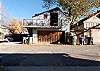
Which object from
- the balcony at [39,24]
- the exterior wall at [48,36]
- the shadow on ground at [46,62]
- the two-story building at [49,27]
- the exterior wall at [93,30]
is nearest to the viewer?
the shadow on ground at [46,62]

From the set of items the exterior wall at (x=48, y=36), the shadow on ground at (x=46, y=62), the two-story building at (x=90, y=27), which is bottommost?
the shadow on ground at (x=46, y=62)

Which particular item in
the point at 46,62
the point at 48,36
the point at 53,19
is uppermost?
the point at 53,19

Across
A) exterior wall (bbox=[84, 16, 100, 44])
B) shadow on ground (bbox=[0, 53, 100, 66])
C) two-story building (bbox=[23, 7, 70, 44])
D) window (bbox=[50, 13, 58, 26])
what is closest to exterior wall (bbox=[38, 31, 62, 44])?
two-story building (bbox=[23, 7, 70, 44])

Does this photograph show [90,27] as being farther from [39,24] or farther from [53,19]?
[39,24]

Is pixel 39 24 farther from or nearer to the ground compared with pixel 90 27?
farther from the ground

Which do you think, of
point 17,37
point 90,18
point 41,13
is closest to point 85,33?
point 90,18

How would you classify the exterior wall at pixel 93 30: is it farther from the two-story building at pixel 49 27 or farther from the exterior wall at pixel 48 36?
the exterior wall at pixel 48 36

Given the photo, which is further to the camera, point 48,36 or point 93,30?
point 93,30

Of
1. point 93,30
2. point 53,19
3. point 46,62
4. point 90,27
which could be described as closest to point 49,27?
point 53,19

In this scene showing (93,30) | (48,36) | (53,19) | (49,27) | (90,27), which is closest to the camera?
(49,27)

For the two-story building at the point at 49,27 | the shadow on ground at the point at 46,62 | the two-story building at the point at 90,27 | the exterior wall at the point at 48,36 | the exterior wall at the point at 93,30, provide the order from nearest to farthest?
the shadow on ground at the point at 46,62 → the two-story building at the point at 49,27 → the exterior wall at the point at 48,36 → the two-story building at the point at 90,27 → the exterior wall at the point at 93,30

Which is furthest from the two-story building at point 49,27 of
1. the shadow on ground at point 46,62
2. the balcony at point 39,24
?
the shadow on ground at point 46,62

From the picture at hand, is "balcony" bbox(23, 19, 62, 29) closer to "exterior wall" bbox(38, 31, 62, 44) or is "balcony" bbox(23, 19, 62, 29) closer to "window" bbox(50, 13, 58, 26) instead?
"window" bbox(50, 13, 58, 26)

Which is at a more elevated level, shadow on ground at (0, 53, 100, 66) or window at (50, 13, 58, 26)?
window at (50, 13, 58, 26)
